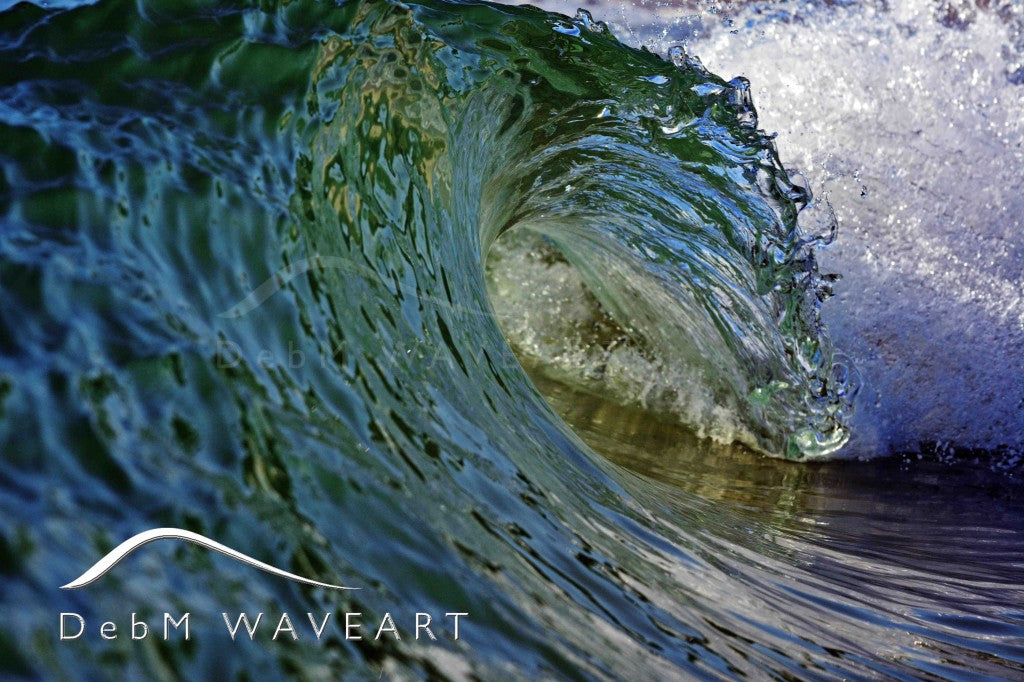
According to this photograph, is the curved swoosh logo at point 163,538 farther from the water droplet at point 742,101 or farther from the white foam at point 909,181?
the white foam at point 909,181

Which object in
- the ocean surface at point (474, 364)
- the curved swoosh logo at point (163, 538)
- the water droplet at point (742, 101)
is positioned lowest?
the curved swoosh logo at point (163, 538)

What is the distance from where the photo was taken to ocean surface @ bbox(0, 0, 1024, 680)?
26.9 inches

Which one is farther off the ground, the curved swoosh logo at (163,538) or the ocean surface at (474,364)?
the ocean surface at (474,364)

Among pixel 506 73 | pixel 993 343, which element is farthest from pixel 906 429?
pixel 506 73

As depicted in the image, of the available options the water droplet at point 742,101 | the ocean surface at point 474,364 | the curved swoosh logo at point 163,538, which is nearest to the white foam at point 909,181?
the ocean surface at point 474,364

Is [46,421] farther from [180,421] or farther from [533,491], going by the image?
[533,491]

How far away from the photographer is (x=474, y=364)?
122 cm

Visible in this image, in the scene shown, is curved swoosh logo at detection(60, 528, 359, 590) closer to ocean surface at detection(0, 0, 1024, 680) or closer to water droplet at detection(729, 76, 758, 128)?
ocean surface at detection(0, 0, 1024, 680)

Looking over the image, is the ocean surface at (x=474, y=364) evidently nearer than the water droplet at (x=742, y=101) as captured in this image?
Yes

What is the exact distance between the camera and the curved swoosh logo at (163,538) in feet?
1.95

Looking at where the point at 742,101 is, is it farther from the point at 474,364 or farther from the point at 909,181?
the point at 909,181

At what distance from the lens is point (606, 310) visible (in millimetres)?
2398

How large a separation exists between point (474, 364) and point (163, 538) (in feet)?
2.01

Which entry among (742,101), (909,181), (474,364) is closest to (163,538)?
(474,364)
